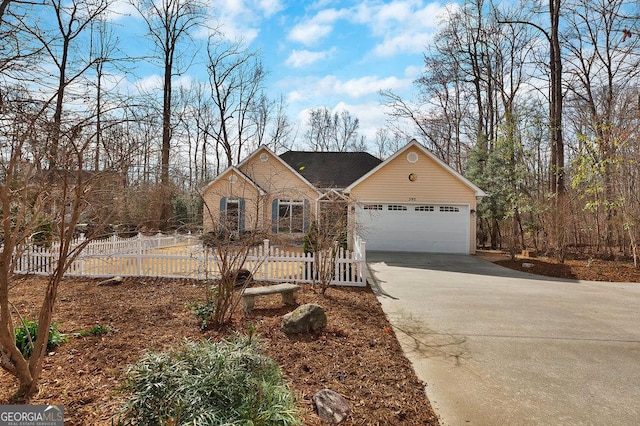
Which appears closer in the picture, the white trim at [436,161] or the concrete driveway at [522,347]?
the concrete driveway at [522,347]

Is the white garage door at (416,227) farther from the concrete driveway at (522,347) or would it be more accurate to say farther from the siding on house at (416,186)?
the concrete driveway at (522,347)

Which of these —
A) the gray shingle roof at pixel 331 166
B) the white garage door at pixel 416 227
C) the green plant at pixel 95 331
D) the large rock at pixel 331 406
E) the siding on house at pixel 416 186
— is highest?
the gray shingle roof at pixel 331 166

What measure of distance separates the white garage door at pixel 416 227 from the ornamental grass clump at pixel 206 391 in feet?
40.3

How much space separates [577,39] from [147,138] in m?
20.5

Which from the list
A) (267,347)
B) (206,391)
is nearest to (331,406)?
(206,391)

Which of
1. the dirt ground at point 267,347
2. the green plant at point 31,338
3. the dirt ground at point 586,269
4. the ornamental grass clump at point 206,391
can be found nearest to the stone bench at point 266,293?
the dirt ground at point 267,347

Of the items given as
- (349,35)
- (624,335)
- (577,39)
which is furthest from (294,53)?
(577,39)

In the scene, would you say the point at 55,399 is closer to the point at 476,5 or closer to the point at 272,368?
the point at 272,368

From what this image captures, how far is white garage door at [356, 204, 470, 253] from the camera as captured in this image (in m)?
14.6

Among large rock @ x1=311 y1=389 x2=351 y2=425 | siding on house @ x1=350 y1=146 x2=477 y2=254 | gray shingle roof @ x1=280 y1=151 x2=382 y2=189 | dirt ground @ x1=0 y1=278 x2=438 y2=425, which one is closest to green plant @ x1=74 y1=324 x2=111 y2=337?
dirt ground @ x1=0 y1=278 x2=438 y2=425

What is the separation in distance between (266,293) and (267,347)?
1592mm

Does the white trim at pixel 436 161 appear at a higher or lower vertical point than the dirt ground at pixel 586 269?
higher

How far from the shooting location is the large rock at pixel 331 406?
102 inches

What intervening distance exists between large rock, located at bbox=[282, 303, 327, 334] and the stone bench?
963mm
